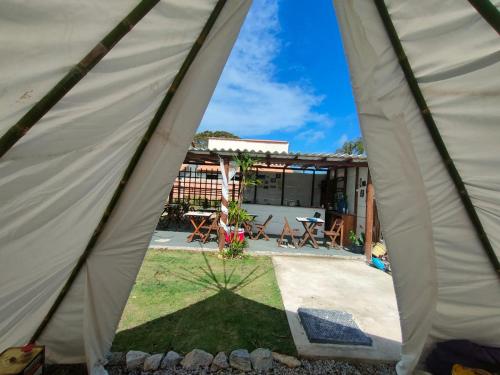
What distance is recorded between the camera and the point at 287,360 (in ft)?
11.5

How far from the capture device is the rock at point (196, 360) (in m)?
3.38

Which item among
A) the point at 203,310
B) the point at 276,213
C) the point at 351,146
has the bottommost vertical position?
the point at 203,310

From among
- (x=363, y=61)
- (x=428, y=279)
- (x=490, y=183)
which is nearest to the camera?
(x=363, y=61)

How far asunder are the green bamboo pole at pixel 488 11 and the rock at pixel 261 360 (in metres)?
3.81

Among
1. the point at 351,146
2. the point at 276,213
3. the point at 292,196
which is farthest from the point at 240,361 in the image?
the point at 351,146

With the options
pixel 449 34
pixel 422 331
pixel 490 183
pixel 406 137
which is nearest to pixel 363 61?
pixel 449 34

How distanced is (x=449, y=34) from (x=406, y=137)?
2.52 feet

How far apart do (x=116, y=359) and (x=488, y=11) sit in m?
4.64

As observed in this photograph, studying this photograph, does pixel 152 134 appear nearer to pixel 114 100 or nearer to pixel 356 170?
pixel 114 100

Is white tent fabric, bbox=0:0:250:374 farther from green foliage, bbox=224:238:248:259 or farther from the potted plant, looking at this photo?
the potted plant

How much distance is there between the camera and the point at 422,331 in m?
2.69

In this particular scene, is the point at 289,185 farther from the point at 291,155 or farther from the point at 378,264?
the point at 378,264

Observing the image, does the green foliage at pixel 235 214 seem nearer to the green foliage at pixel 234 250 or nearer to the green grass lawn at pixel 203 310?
the green foliage at pixel 234 250

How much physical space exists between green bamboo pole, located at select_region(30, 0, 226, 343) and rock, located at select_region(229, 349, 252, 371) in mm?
2113
